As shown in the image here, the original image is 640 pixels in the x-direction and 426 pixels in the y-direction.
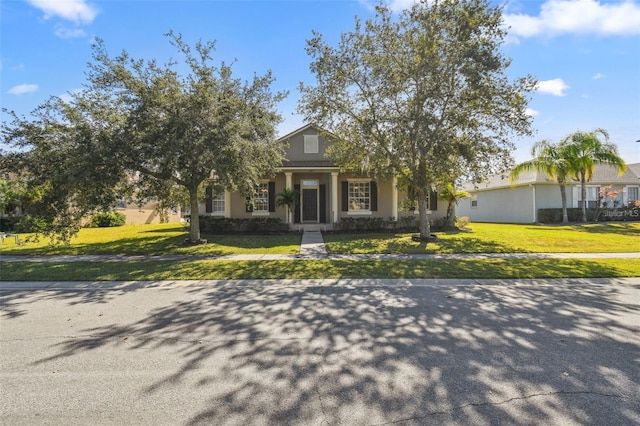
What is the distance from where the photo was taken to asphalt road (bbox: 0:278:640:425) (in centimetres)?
310

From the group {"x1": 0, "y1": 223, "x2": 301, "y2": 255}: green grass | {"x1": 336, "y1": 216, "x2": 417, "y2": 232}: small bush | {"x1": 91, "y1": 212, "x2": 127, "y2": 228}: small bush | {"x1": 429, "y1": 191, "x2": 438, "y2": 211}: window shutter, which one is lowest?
{"x1": 0, "y1": 223, "x2": 301, "y2": 255}: green grass

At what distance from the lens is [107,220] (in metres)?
25.8

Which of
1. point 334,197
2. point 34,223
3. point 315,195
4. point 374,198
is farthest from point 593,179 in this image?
point 34,223

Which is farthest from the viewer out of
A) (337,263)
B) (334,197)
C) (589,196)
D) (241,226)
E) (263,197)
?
(589,196)

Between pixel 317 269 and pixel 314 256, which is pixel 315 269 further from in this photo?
pixel 314 256

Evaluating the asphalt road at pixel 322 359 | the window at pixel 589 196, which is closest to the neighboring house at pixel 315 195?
the window at pixel 589 196

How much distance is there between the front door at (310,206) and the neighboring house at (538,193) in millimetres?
12394

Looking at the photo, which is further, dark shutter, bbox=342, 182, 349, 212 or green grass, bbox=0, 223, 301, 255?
dark shutter, bbox=342, 182, 349, 212

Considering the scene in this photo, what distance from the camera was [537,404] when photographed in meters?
3.17

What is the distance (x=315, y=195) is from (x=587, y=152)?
58.4ft

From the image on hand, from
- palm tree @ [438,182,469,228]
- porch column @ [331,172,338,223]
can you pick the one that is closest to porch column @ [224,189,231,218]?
porch column @ [331,172,338,223]

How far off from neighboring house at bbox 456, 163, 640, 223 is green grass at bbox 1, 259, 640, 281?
16708 mm

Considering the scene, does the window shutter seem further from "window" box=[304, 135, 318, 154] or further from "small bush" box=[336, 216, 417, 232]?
"window" box=[304, 135, 318, 154]

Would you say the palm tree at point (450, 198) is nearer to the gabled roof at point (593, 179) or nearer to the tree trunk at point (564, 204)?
the gabled roof at point (593, 179)
